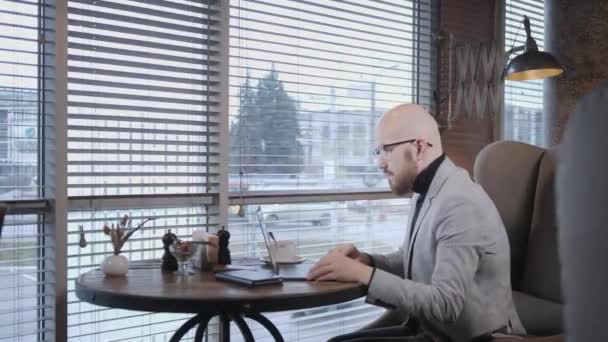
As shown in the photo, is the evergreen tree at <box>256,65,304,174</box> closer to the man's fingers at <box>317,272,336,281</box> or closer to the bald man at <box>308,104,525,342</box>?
the bald man at <box>308,104,525,342</box>

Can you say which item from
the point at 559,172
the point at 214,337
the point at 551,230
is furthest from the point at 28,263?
the point at 559,172

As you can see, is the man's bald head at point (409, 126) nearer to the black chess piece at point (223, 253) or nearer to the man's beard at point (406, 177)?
the man's beard at point (406, 177)

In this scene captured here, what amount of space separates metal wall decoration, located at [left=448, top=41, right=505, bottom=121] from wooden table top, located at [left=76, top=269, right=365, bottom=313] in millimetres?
2488

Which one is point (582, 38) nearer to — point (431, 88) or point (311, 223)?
point (431, 88)

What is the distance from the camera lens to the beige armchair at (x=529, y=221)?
94.1 inches

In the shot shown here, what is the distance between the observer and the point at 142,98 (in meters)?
2.82

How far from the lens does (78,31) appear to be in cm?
262

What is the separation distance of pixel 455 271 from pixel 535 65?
1908 mm

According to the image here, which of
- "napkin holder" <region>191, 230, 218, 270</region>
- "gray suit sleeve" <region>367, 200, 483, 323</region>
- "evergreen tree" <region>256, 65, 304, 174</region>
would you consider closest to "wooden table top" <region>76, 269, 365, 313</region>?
"gray suit sleeve" <region>367, 200, 483, 323</region>

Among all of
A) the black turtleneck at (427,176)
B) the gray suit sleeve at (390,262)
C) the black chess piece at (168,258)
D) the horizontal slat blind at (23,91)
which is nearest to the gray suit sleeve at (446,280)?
the black turtleneck at (427,176)

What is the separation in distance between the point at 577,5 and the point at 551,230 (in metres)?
2.14

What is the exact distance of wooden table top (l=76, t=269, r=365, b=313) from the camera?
1793 mm

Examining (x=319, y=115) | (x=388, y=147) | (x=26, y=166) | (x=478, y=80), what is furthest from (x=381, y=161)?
(x=478, y=80)

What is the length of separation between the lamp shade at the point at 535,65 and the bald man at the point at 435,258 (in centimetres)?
147
